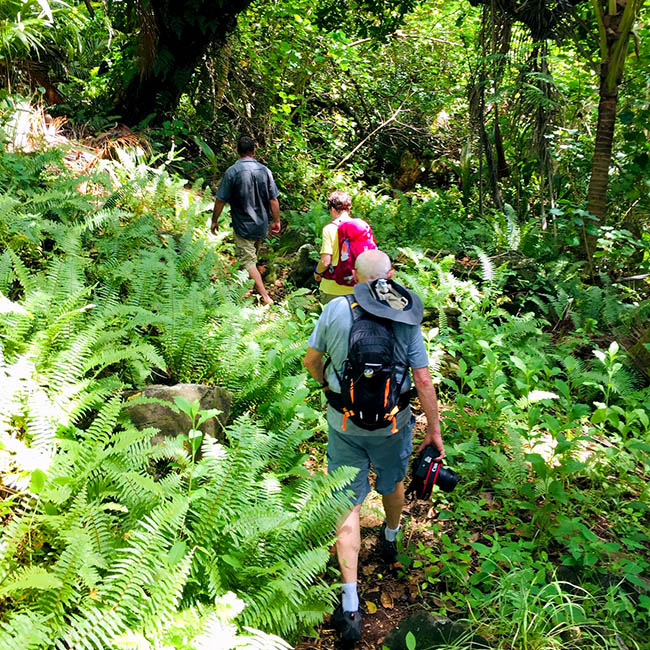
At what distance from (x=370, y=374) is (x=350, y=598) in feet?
4.18

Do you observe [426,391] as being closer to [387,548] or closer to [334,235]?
[387,548]

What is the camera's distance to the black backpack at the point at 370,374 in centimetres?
303

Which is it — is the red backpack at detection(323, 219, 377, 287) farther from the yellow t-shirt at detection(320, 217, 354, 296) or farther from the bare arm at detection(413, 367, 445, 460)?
the bare arm at detection(413, 367, 445, 460)

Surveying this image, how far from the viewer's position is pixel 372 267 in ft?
10.8

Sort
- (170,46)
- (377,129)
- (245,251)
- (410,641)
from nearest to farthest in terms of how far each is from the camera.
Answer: (410,641), (245,251), (170,46), (377,129)

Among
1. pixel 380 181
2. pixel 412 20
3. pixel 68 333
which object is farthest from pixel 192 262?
pixel 412 20

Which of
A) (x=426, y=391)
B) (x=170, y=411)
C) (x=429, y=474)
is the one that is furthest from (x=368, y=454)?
(x=170, y=411)

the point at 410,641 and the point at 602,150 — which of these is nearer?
the point at 410,641

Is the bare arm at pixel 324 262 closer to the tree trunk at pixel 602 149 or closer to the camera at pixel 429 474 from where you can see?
the camera at pixel 429 474

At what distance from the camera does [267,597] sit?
2.64 m

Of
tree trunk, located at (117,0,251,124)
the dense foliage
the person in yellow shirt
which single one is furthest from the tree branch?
the person in yellow shirt

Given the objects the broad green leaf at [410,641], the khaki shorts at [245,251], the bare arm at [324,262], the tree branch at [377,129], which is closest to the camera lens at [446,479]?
the broad green leaf at [410,641]

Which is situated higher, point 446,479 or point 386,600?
point 446,479

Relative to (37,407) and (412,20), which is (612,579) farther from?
(412,20)
